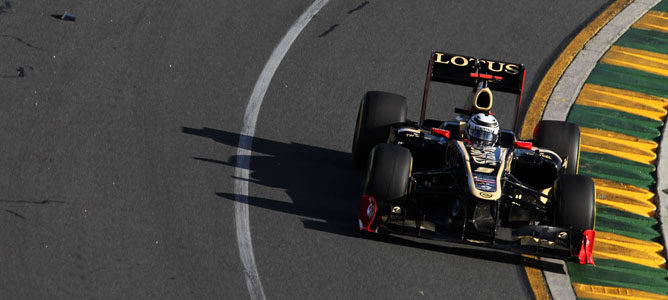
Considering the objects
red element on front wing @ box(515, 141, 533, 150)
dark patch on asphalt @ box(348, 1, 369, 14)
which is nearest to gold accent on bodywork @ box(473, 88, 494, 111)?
red element on front wing @ box(515, 141, 533, 150)

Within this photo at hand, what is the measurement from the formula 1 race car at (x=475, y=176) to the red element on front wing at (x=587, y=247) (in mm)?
11

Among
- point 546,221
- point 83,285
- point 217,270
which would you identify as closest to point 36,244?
point 83,285

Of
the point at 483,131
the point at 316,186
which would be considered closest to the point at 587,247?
the point at 483,131

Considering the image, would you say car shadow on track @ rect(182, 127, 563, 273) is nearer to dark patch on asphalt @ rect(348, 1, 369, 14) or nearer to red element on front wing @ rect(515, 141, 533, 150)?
red element on front wing @ rect(515, 141, 533, 150)

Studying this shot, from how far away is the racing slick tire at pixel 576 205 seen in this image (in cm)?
1276

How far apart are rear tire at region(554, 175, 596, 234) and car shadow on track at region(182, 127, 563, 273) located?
58cm

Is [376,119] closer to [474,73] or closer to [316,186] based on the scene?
[316,186]

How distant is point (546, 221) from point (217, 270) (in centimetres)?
369

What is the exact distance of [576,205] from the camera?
12781mm

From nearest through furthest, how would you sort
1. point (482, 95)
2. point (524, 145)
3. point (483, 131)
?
1. point (483, 131)
2. point (524, 145)
3. point (482, 95)

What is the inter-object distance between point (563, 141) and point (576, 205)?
1553 millimetres

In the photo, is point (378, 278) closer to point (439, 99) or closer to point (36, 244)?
point (36, 244)

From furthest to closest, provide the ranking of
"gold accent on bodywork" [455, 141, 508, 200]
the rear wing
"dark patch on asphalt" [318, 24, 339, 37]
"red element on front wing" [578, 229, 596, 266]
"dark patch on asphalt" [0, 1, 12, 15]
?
"dark patch on asphalt" [318, 24, 339, 37]
"dark patch on asphalt" [0, 1, 12, 15]
the rear wing
"gold accent on bodywork" [455, 141, 508, 200]
"red element on front wing" [578, 229, 596, 266]

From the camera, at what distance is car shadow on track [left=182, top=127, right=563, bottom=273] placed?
517 inches
